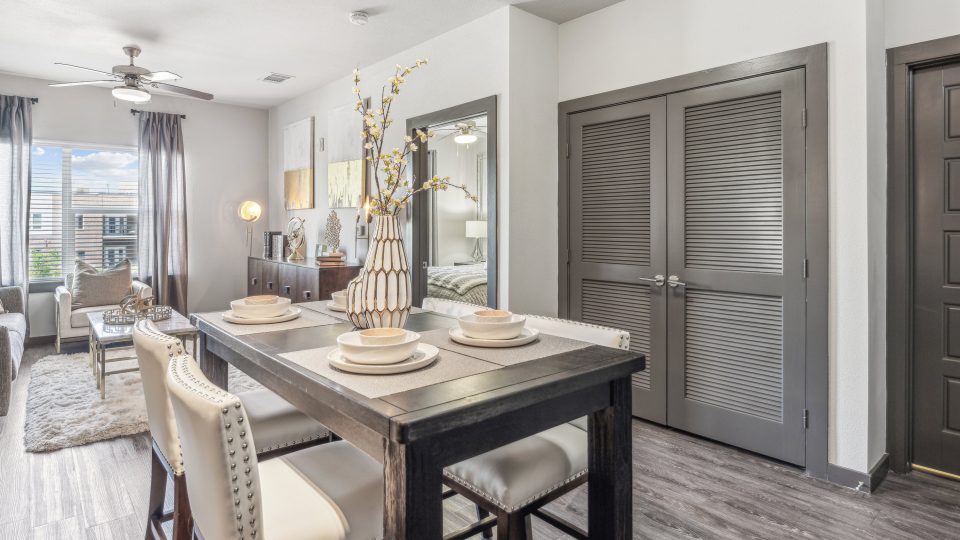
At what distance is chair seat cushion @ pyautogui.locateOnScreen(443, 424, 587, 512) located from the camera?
151cm

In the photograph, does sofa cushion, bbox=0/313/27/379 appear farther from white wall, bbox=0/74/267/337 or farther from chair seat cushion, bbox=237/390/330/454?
chair seat cushion, bbox=237/390/330/454

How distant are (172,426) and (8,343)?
2656 mm

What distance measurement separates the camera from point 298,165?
19.7 feet

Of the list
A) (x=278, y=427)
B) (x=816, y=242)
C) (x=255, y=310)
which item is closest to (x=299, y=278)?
(x=255, y=310)

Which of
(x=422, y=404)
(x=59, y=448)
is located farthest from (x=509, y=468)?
(x=59, y=448)

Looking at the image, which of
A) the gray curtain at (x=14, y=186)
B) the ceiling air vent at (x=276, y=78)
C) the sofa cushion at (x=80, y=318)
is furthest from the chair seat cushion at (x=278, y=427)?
the gray curtain at (x=14, y=186)

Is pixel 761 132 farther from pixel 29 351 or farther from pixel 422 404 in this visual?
pixel 29 351

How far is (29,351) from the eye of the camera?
202 inches

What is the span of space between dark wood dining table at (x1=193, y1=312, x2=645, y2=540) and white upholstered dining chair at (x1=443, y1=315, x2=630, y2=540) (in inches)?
4.4

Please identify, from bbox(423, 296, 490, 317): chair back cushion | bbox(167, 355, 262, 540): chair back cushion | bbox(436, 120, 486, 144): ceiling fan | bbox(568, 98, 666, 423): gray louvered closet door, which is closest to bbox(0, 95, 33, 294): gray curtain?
bbox(436, 120, 486, 144): ceiling fan

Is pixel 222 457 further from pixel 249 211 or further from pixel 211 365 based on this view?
pixel 249 211

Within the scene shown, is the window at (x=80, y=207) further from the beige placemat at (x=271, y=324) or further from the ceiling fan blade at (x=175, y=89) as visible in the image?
the beige placemat at (x=271, y=324)

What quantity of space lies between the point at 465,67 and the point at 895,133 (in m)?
2.48

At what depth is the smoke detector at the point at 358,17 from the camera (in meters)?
3.61
